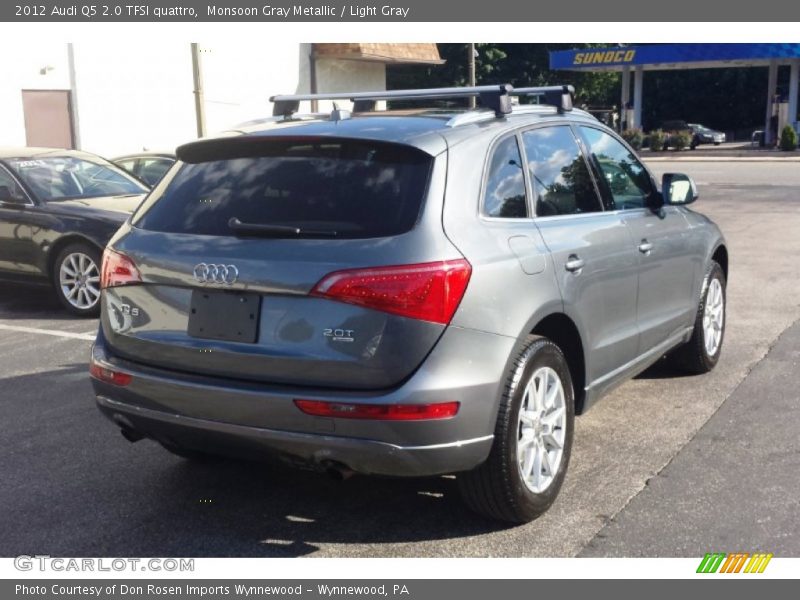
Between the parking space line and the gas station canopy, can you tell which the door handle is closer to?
the parking space line

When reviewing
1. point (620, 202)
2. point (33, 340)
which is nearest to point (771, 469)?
point (620, 202)

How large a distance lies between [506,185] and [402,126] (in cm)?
55

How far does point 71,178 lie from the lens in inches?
400

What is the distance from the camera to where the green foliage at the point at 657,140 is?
4788 centimetres

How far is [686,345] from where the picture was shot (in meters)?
6.36

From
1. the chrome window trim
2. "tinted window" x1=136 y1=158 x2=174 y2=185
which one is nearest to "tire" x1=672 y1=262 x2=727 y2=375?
the chrome window trim

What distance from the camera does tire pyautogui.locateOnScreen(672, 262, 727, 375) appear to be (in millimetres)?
6270

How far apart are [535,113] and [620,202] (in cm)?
80

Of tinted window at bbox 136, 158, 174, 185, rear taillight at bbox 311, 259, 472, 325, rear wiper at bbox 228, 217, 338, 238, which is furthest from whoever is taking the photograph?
tinted window at bbox 136, 158, 174, 185

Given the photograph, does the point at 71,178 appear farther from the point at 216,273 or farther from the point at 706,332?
the point at 216,273

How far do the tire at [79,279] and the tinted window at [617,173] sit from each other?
5.44 m

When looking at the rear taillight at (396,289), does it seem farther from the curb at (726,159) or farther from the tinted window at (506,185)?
the curb at (726,159)

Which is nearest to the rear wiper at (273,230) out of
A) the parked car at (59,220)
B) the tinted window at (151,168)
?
the parked car at (59,220)

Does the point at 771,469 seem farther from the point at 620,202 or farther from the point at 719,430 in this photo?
the point at 620,202
